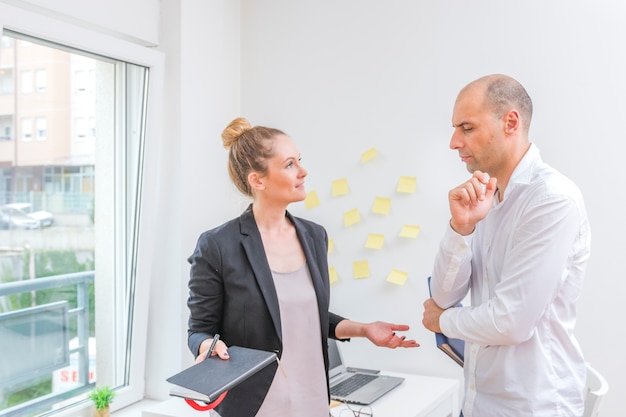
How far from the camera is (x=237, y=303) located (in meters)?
1.75

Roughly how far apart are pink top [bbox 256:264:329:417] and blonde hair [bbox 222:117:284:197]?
0.32 m

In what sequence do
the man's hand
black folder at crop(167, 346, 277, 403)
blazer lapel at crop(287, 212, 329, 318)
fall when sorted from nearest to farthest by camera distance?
1. black folder at crop(167, 346, 277, 403)
2. the man's hand
3. blazer lapel at crop(287, 212, 329, 318)

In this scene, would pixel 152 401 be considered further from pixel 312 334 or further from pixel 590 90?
pixel 590 90

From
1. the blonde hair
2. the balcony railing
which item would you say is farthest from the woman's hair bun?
the balcony railing

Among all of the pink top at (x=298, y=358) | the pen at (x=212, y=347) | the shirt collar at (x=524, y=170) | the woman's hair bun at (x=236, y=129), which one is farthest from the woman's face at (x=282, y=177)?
the shirt collar at (x=524, y=170)

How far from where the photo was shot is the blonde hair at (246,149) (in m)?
1.88

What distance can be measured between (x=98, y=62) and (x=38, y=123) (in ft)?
1.25

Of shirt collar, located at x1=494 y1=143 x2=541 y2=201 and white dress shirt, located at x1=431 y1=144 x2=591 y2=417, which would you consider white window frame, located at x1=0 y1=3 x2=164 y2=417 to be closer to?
white dress shirt, located at x1=431 y1=144 x2=591 y2=417

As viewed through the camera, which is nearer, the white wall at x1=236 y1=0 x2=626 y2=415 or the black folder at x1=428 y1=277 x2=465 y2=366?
the black folder at x1=428 y1=277 x2=465 y2=366

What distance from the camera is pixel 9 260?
214cm

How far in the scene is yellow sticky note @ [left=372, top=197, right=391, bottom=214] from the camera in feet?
9.14

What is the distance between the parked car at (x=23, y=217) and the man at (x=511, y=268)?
56.3 inches

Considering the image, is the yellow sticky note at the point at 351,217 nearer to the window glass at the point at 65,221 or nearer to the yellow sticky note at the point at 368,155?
the yellow sticky note at the point at 368,155

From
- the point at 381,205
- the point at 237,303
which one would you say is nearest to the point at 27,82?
the point at 237,303
